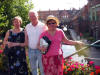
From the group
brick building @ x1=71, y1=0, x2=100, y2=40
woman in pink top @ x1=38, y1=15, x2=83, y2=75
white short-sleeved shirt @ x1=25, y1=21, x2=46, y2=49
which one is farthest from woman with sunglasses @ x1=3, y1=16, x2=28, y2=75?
brick building @ x1=71, y1=0, x2=100, y2=40

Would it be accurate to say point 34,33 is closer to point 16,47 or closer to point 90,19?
point 16,47

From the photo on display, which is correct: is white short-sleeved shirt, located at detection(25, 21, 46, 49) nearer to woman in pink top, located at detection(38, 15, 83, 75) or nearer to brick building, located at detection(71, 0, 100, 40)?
woman in pink top, located at detection(38, 15, 83, 75)

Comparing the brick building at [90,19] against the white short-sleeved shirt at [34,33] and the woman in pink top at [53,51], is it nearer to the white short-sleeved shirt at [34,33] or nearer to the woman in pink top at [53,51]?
the white short-sleeved shirt at [34,33]

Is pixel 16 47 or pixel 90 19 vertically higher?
pixel 16 47

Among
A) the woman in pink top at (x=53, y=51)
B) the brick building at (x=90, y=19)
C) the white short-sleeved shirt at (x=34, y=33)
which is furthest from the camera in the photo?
the brick building at (x=90, y=19)

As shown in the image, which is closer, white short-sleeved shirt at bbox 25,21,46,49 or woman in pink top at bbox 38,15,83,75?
woman in pink top at bbox 38,15,83,75

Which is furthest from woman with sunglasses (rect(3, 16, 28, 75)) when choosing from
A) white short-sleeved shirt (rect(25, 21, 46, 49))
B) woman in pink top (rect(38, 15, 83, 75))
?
woman in pink top (rect(38, 15, 83, 75))

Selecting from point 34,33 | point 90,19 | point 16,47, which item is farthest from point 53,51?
point 90,19

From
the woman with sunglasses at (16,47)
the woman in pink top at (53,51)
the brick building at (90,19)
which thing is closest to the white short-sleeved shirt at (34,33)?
the woman with sunglasses at (16,47)

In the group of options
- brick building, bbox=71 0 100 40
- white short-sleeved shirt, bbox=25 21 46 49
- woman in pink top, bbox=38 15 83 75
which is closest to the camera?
woman in pink top, bbox=38 15 83 75

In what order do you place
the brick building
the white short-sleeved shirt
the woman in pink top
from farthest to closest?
the brick building < the white short-sleeved shirt < the woman in pink top

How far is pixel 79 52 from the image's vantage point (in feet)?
9.14

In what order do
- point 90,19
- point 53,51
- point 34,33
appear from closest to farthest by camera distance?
point 53,51 → point 34,33 → point 90,19

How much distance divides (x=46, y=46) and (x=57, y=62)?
268 mm
